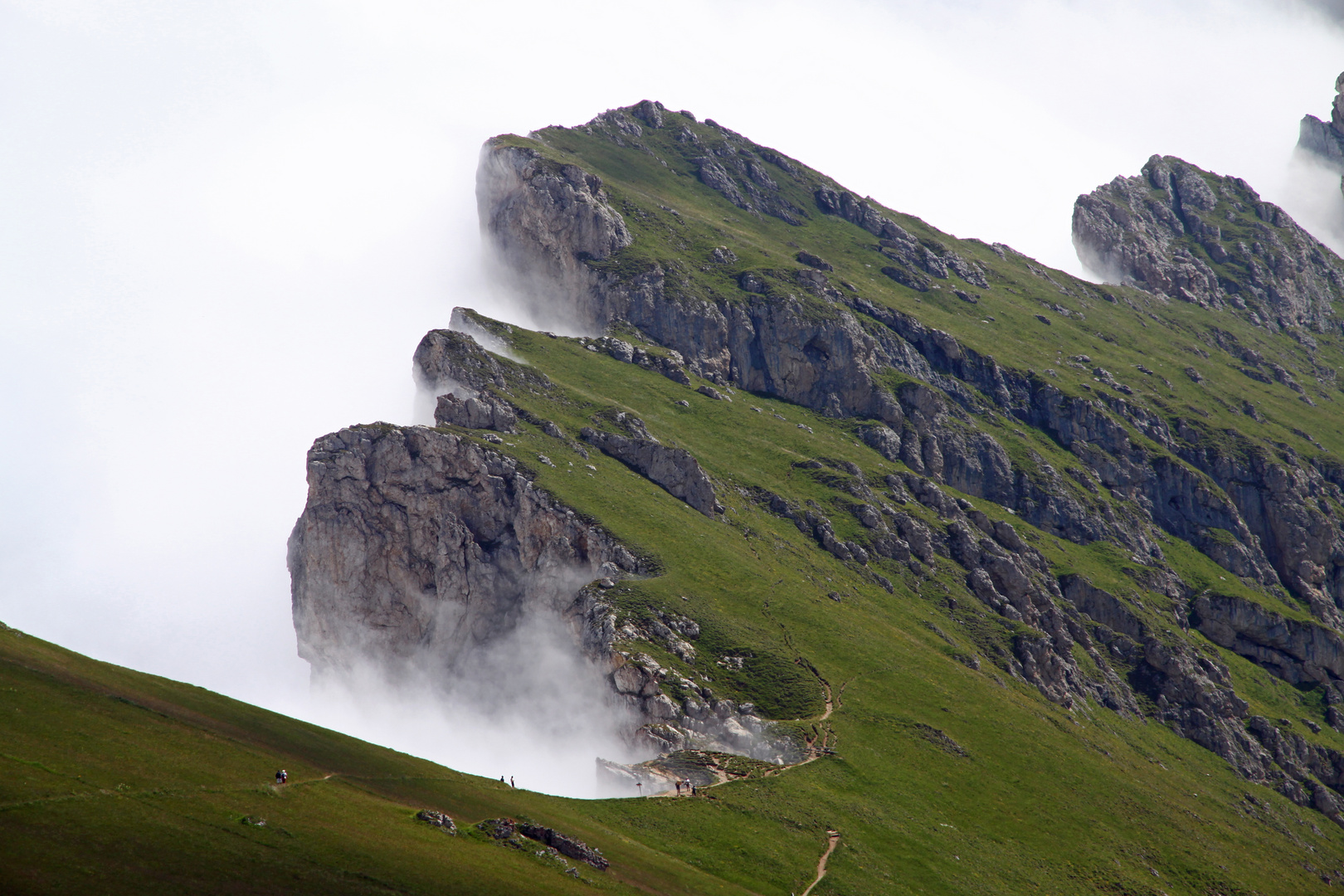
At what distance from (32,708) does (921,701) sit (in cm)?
12986

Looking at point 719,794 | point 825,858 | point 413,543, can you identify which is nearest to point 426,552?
point 413,543

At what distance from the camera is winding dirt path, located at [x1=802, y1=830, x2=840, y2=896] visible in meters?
102

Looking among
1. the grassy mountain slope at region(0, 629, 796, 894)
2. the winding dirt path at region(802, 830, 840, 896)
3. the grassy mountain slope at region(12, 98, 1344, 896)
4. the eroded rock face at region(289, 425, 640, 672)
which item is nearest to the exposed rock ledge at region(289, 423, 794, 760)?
the eroded rock face at region(289, 425, 640, 672)

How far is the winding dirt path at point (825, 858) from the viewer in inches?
4012

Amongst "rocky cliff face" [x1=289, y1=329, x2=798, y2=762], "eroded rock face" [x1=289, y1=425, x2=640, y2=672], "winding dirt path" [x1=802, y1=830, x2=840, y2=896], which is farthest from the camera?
"eroded rock face" [x1=289, y1=425, x2=640, y2=672]

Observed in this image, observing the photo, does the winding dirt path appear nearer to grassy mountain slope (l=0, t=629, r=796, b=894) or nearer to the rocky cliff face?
grassy mountain slope (l=0, t=629, r=796, b=894)

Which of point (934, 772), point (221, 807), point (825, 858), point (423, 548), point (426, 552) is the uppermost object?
point (423, 548)

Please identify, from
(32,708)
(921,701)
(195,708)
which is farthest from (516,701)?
(32,708)

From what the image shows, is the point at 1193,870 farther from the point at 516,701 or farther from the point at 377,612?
the point at 377,612

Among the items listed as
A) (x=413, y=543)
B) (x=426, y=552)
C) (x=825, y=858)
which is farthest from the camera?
(x=413, y=543)

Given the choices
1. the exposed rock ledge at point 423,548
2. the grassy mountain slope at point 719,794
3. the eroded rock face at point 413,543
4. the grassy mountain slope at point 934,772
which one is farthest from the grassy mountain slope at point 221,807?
the eroded rock face at point 413,543

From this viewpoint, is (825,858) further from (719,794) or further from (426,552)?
(426,552)

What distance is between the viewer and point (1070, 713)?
646 feet

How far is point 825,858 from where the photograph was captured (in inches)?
4328
